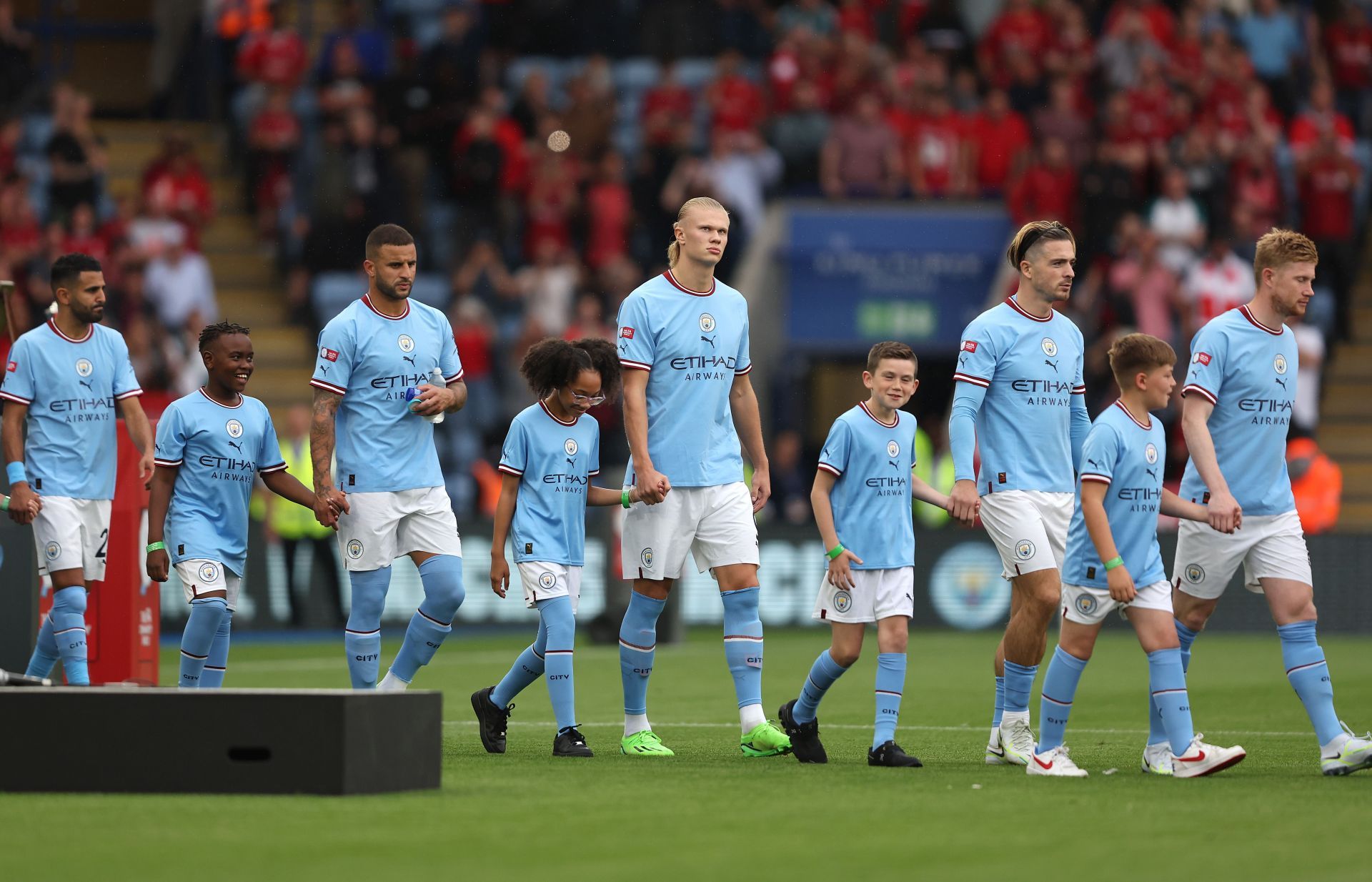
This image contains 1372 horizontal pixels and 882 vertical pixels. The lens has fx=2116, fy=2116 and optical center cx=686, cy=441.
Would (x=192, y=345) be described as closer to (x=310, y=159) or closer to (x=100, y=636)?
(x=310, y=159)

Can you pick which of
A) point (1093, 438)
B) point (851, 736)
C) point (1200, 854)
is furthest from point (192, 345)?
point (1200, 854)

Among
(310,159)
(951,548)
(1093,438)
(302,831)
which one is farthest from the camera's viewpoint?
(310,159)

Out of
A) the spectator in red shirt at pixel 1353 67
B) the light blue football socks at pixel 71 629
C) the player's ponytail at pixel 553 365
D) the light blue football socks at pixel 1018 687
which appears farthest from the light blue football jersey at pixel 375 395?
the spectator in red shirt at pixel 1353 67

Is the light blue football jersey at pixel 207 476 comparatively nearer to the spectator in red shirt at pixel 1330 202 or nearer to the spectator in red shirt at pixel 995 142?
the spectator in red shirt at pixel 995 142

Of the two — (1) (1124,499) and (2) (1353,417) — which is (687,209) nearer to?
(1) (1124,499)

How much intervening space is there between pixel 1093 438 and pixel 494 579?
2.91 m

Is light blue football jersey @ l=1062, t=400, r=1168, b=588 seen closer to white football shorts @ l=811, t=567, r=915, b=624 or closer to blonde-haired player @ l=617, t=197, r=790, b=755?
white football shorts @ l=811, t=567, r=915, b=624

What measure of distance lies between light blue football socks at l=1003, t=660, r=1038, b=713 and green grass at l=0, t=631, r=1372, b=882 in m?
0.31

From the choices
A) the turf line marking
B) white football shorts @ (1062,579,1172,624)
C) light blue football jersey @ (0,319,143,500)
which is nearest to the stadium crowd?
the turf line marking

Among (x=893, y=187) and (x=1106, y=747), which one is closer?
(x=1106, y=747)

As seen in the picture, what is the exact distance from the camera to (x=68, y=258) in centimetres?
1116

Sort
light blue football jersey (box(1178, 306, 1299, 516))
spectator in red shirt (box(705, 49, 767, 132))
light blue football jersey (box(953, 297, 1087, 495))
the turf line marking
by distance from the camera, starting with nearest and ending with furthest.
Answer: light blue football jersey (box(1178, 306, 1299, 516)) → light blue football jersey (box(953, 297, 1087, 495)) → the turf line marking → spectator in red shirt (box(705, 49, 767, 132))

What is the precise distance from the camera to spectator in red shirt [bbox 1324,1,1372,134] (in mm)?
25688

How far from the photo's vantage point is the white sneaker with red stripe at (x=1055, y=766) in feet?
29.1
